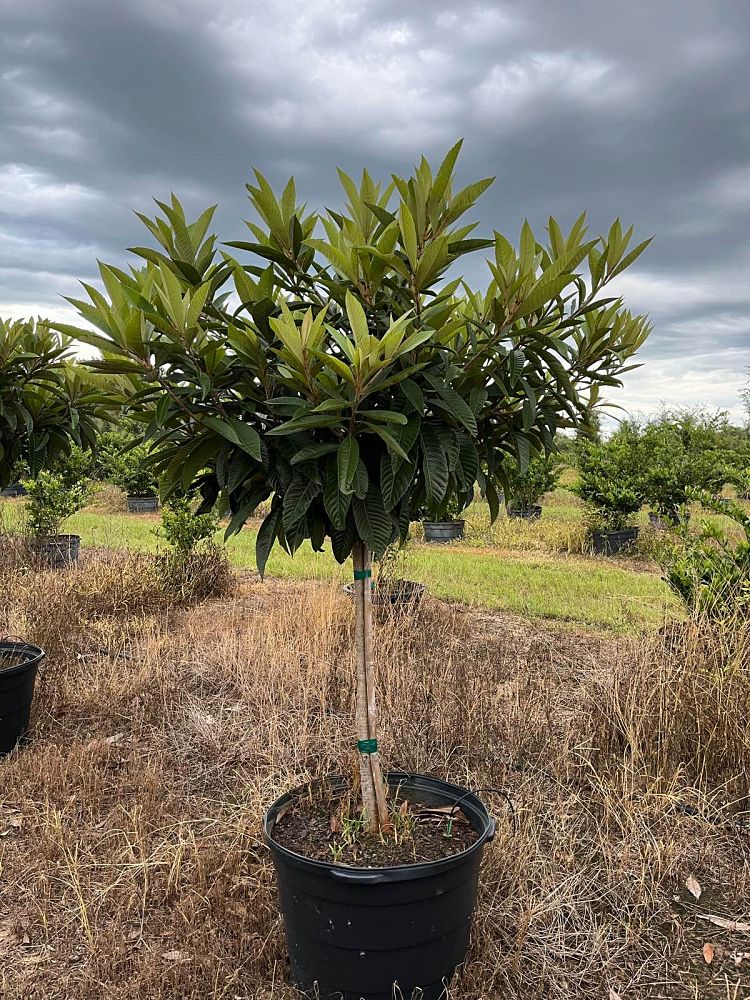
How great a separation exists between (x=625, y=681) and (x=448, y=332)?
98.7 inches

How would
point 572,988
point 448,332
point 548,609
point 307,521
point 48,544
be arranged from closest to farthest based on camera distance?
point 448,332 → point 307,521 → point 572,988 → point 548,609 → point 48,544

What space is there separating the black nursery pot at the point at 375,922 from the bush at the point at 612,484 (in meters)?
8.74

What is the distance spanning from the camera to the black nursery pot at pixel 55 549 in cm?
807

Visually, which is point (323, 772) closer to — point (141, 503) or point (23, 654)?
point (23, 654)

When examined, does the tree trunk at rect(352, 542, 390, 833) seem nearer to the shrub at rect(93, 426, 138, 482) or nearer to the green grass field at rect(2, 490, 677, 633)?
the green grass field at rect(2, 490, 677, 633)

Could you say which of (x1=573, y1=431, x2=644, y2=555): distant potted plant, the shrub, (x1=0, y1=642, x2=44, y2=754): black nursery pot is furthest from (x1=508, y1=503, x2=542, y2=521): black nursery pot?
(x1=0, y1=642, x2=44, y2=754): black nursery pot

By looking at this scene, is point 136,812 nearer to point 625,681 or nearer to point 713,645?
point 625,681

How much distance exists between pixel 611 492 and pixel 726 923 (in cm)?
809

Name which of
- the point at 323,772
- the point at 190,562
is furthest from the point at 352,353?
the point at 190,562

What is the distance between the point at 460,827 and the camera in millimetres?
2414

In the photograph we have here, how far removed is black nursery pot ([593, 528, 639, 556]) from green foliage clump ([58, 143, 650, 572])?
8606 mm

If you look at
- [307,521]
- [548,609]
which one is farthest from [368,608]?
[548,609]

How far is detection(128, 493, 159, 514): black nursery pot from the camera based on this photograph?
15867 millimetres

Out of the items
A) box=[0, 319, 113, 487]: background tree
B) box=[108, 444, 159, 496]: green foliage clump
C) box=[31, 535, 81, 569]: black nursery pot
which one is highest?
box=[0, 319, 113, 487]: background tree
